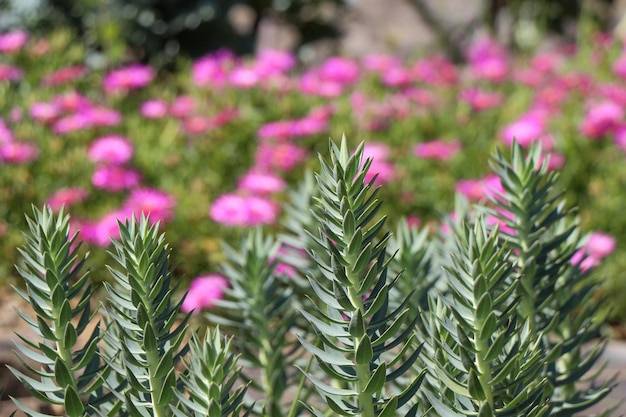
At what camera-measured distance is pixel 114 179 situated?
3061 mm

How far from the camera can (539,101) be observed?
13.7 feet

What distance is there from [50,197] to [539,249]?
2.74 metres

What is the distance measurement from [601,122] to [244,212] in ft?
5.29

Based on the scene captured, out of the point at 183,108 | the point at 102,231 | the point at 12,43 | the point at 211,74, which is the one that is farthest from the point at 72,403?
the point at 12,43

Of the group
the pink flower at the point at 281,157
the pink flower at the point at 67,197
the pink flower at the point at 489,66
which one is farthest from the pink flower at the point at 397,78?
the pink flower at the point at 67,197

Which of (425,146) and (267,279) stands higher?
(425,146)

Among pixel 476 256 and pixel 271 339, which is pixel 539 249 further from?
pixel 271 339

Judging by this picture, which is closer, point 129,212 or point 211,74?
point 129,212

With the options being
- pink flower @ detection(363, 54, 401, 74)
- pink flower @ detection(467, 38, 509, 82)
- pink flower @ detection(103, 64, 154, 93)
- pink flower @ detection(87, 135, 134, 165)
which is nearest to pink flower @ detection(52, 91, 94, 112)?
pink flower @ detection(87, 135, 134, 165)

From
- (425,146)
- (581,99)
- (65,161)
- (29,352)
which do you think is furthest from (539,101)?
(29,352)

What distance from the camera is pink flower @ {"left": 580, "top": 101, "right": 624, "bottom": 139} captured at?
3391mm

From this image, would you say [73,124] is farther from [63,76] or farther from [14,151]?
[63,76]

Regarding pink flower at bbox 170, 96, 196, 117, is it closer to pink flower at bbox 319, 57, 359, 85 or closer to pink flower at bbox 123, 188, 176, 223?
pink flower at bbox 319, 57, 359, 85

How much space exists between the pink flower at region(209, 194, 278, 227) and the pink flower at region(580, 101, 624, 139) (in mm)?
1462
